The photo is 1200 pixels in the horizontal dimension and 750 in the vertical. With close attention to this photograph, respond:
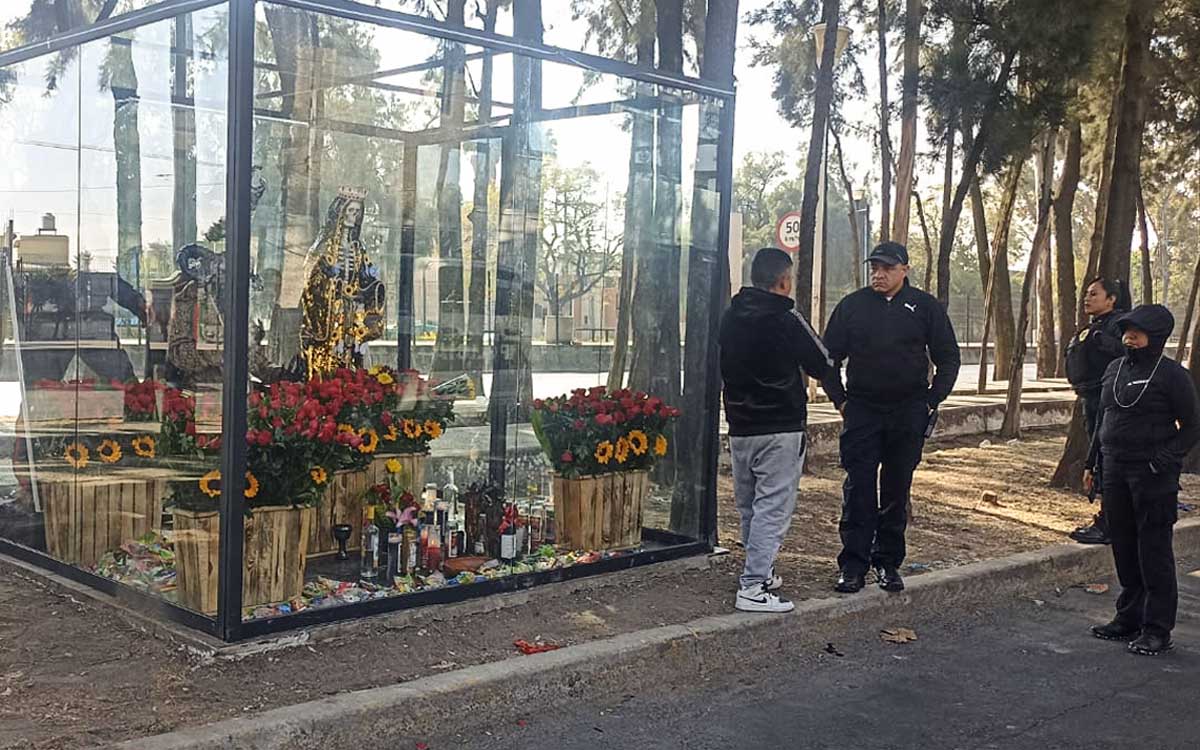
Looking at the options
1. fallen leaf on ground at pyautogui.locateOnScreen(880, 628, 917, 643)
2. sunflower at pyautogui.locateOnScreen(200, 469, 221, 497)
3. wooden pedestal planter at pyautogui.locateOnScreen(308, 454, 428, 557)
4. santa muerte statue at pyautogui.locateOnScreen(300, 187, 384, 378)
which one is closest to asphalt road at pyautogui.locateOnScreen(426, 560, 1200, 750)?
fallen leaf on ground at pyautogui.locateOnScreen(880, 628, 917, 643)

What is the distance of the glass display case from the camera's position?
20.2 ft

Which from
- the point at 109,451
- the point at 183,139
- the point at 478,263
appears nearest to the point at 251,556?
the point at 109,451

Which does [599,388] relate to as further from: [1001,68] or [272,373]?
[1001,68]

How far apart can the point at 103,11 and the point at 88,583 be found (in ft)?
23.0

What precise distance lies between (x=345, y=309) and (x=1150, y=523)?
175 inches

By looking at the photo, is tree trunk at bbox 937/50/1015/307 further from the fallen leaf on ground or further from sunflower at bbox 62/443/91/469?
sunflower at bbox 62/443/91/469

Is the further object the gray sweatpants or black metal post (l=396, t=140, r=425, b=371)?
black metal post (l=396, t=140, r=425, b=371)

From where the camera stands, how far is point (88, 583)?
6.86 meters

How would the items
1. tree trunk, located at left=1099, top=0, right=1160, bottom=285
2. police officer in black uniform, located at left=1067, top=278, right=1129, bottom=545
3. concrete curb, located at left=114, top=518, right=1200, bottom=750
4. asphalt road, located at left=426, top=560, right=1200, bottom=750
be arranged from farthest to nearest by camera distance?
1. tree trunk, located at left=1099, top=0, right=1160, bottom=285
2. police officer in black uniform, located at left=1067, top=278, right=1129, bottom=545
3. asphalt road, located at left=426, top=560, right=1200, bottom=750
4. concrete curb, located at left=114, top=518, right=1200, bottom=750

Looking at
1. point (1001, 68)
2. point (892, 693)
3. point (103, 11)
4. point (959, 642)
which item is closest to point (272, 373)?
point (892, 693)

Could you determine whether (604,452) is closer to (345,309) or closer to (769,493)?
(769,493)

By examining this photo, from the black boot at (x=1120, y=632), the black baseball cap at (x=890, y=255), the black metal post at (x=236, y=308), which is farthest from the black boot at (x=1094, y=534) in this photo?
the black metal post at (x=236, y=308)

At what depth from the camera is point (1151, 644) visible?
7.03 meters

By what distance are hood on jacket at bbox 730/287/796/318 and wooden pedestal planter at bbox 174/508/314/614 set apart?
2.52 metres
